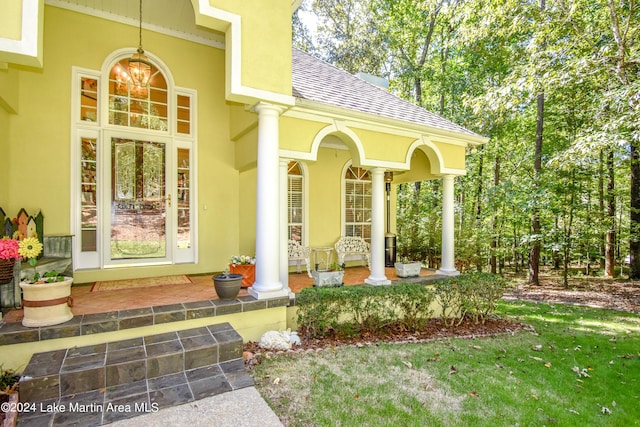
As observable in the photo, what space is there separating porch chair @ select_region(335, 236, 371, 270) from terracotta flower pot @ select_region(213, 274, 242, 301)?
376 centimetres

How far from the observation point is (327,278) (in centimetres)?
568

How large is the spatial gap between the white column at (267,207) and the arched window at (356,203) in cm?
410

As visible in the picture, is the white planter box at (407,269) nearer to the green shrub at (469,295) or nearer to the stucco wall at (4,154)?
the green shrub at (469,295)

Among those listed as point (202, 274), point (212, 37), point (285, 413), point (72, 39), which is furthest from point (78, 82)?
point (285, 413)

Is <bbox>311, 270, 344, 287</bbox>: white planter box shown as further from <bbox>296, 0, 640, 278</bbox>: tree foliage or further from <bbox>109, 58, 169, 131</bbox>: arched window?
<bbox>296, 0, 640, 278</bbox>: tree foliage

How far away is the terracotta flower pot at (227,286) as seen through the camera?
431 cm

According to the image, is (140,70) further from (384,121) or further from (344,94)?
(384,121)

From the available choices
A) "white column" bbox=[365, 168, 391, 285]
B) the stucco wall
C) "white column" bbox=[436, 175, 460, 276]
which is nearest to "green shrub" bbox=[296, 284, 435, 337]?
"white column" bbox=[365, 168, 391, 285]

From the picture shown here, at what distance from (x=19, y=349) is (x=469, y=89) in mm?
15263

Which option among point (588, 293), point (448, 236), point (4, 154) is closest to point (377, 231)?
point (448, 236)

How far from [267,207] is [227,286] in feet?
3.93

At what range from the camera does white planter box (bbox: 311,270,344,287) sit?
5.65m

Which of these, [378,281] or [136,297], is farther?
[378,281]

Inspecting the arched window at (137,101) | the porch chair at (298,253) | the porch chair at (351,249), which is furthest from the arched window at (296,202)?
the arched window at (137,101)
